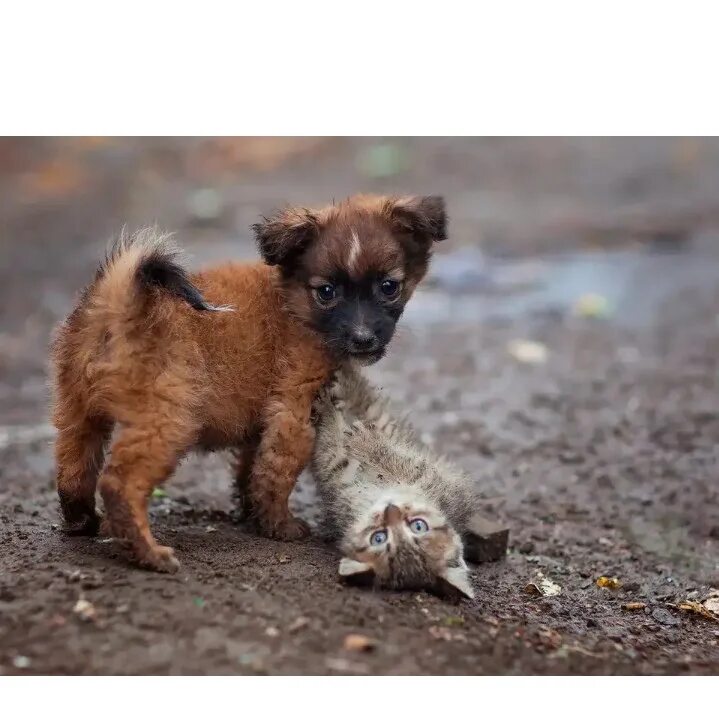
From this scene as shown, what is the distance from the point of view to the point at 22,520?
5703 millimetres

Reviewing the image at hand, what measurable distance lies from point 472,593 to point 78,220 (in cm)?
1068

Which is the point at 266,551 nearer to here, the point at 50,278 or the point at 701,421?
the point at 701,421

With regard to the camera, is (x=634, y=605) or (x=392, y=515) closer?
(x=392, y=515)

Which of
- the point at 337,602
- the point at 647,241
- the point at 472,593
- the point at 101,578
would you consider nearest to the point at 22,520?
the point at 101,578

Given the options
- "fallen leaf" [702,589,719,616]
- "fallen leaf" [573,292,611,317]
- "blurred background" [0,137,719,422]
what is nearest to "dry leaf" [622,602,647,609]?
"fallen leaf" [702,589,719,616]

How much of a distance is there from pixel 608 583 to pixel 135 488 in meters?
3.05

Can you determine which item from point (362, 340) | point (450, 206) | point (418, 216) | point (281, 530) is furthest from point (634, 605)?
point (450, 206)

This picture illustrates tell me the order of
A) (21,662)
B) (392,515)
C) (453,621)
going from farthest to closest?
1. (392,515)
2. (453,621)
3. (21,662)

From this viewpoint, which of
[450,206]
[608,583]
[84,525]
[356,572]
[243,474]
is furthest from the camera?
[450,206]

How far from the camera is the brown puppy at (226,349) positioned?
461 centimetres

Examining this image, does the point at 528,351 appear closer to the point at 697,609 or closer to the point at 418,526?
the point at 697,609

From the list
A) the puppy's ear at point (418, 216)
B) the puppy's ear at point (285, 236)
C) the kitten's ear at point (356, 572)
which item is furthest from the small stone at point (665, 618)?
the puppy's ear at point (285, 236)

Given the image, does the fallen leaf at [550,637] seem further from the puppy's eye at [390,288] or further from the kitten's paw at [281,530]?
the puppy's eye at [390,288]

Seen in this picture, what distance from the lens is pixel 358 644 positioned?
12.7 feet
